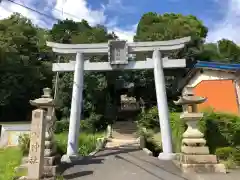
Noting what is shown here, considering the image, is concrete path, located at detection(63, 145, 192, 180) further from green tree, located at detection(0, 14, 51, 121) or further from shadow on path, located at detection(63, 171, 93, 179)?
green tree, located at detection(0, 14, 51, 121)

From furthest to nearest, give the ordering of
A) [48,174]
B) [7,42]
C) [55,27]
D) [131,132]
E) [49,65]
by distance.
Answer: [55,27]
[49,65]
[7,42]
[131,132]
[48,174]

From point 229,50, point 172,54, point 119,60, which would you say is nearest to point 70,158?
point 119,60

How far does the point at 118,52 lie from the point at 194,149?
23.5ft

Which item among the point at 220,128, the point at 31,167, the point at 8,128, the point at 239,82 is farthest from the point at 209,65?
the point at 8,128

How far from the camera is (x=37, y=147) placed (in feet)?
27.8

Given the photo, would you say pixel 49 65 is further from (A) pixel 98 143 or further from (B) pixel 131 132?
(A) pixel 98 143

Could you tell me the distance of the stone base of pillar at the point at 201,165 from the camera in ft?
29.8

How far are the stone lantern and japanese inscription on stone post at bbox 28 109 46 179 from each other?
540 cm

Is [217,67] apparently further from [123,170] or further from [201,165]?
[123,170]

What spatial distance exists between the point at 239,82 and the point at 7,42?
83.2 ft

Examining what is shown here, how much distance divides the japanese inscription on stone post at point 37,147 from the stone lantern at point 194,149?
5.40m

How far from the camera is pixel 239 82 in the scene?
18031 mm

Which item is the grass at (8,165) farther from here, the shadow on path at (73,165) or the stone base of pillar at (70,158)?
the stone base of pillar at (70,158)

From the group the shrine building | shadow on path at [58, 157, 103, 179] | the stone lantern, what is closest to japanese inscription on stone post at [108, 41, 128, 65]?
the stone lantern
